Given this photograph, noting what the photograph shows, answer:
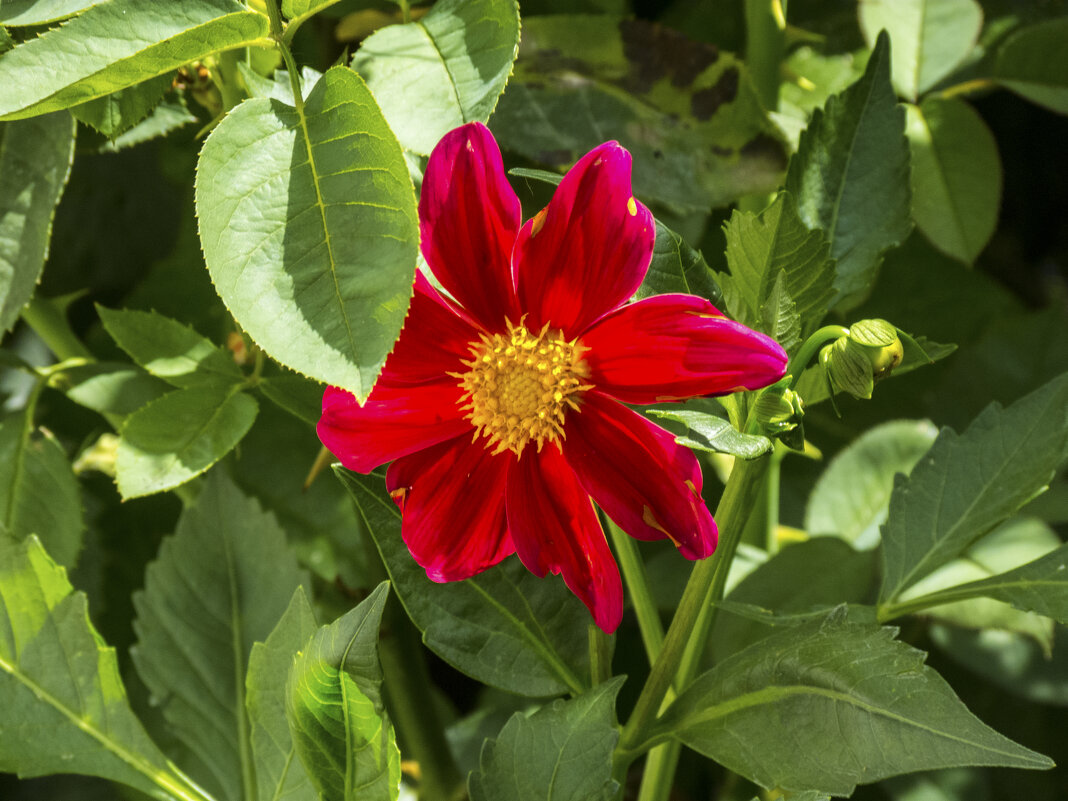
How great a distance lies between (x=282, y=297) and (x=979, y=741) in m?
0.30

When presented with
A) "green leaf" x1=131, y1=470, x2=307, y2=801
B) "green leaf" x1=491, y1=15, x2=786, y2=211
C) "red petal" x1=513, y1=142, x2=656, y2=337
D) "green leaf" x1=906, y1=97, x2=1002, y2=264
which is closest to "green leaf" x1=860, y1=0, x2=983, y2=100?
"green leaf" x1=906, y1=97, x2=1002, y2=264

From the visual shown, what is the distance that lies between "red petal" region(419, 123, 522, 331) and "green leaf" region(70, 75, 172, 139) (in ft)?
0.56

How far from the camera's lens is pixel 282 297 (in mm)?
364

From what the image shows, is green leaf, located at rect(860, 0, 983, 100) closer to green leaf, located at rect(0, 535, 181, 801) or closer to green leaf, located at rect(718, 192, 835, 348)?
green leaf, located at rect(718, 192, 835, 348)

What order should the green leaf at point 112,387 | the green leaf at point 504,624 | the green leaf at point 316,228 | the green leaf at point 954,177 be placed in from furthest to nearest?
the green leaf at point 954,177
the green leaf at point 112,387
the green leaf at point 504,624
the green leaf at point 316,228

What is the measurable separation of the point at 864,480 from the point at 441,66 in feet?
1.55

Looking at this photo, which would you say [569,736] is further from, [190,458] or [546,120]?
[546,120]

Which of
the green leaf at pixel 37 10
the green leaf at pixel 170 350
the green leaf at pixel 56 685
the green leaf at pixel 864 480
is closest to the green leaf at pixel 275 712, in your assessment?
the green leaf at pixel 56 685

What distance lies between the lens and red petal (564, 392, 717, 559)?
40cm

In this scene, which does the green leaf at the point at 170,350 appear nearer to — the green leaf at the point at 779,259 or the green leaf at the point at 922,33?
the green leaf at the point at 779,259

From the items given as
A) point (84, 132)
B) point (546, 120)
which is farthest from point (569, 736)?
point (84, 132)

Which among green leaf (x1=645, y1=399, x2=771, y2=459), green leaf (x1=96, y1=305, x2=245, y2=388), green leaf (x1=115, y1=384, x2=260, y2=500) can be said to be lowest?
green leaf (x1=115, y1=384, x2=260, y2=500)

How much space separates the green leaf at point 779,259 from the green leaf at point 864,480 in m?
0.37

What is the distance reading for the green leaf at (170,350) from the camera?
0.56 metres
